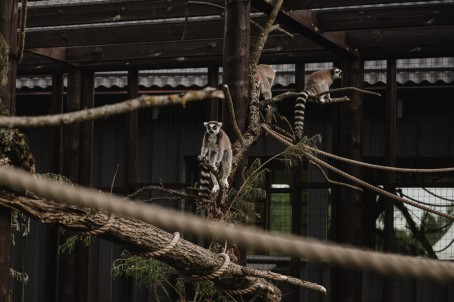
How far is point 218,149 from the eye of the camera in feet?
19.6

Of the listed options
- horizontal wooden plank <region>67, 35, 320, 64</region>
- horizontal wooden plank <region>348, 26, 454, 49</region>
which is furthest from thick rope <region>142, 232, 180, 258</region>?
horizontal wooden plank <region>348, 26, 454, 49</region>

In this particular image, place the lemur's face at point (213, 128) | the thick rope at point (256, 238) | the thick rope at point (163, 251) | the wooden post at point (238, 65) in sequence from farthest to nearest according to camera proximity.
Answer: the lemur's face at point (213, 128)
the wooden post at point (238, 65)
the thick rope at point (163, 251)
the thick rope at point (256, 238)

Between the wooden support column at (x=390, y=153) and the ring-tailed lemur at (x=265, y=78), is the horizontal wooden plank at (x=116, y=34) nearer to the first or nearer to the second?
the ring-tailed lemur at (x=265, y=78)

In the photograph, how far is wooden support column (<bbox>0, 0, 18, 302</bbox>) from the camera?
3.68m

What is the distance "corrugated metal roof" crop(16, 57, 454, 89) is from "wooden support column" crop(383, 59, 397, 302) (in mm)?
475

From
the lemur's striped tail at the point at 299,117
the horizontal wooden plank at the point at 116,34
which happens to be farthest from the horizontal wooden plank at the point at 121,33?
the lemur's striped tail at the point at 299,117

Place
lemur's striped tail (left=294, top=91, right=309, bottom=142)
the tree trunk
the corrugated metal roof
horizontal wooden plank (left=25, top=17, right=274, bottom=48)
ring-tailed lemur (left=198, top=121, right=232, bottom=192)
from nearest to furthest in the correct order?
the tree trunk < ring-tailed lemur (left=198, top=121, right=232, bottom=192) < lemur's striped tail (left=294, top=91, right=309, bottom=142) < horizontal wooden plank (left=25, top=17, right=274, bottom=48) < the corrugated metal roof

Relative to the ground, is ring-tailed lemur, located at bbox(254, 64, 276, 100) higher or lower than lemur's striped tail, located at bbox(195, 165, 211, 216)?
higher

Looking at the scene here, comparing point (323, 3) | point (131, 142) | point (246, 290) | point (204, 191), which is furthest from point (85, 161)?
point (246, 290)

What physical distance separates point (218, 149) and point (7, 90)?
2.42 meters

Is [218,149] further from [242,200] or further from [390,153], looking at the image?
[390,153]

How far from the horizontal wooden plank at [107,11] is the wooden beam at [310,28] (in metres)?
0.76

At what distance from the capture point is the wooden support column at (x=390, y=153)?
7.54 m

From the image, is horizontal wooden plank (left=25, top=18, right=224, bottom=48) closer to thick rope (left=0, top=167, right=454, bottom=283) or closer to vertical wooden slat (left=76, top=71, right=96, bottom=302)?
vertical wooden slat (left=76, top=71, right=96, bottom=302)
